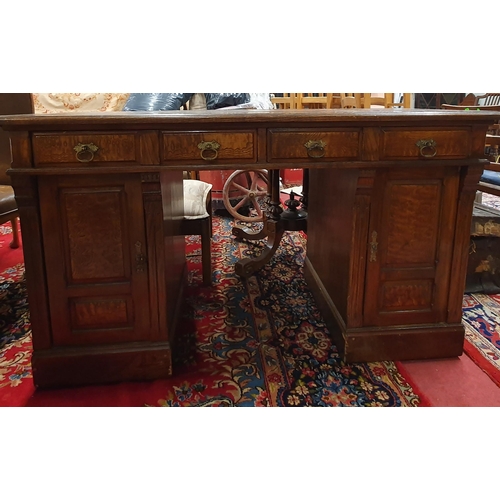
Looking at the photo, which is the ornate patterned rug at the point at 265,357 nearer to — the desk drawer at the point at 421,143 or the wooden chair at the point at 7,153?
the desk drawer at the point at 421,143

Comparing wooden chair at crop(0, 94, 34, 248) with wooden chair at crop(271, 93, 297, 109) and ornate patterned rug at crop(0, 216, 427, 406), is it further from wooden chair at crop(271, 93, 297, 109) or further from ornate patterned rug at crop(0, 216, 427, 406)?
wooden chair at crop(271, 93, 297, 109)

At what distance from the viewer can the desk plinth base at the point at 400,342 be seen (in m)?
1.90

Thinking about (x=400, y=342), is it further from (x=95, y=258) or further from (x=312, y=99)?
(x=312, y=99)

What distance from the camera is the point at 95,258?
1.69m

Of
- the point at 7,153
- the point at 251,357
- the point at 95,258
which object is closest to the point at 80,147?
the point at 95,258

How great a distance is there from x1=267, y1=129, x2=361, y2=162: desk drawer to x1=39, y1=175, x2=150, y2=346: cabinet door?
20.0 inches

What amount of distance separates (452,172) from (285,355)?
1.01 m

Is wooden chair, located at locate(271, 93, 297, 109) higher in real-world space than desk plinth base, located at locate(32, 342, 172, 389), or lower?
higher

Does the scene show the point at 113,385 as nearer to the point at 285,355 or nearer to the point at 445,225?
the point at 285,355

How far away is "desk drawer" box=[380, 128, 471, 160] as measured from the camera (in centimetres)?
165

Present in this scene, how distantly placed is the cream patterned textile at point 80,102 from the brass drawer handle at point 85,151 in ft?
8.98

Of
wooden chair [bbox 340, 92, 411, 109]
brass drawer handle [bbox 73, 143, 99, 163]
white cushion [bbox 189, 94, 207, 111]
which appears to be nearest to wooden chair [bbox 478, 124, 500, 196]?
wooden chair [bbox 340, 92, 411, 109]

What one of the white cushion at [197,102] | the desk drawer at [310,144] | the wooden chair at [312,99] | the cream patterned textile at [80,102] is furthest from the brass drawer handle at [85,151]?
the wooden chair at [312,99]

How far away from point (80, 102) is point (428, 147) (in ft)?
11.5
